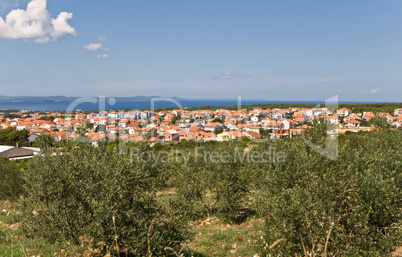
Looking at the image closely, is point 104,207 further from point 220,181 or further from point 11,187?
point 11,187

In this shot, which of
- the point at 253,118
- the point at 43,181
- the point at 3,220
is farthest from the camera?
the point at 253,118

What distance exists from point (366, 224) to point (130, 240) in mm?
5620

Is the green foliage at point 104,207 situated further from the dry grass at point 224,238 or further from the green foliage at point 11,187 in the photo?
the green foliage at point 11,187

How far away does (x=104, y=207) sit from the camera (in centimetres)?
586

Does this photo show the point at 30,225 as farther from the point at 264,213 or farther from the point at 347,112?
the point at 347,112

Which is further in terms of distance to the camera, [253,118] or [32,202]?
[253,118]

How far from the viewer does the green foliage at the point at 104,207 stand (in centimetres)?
590

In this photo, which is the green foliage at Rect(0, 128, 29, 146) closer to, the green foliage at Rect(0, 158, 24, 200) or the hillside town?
the hillside town

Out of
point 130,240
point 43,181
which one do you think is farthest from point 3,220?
point 130,240

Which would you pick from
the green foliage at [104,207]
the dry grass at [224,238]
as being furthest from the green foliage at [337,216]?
the green foliage at [104,207]

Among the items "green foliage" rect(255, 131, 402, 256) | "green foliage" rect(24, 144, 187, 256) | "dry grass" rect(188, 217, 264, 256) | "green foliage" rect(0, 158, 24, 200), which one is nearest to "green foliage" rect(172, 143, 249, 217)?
"dry grass" rect(188, 217, 264, 256)

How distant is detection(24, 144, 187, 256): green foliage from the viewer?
5.90 metres

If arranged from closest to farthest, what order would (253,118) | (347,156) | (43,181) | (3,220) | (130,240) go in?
(130,240)
(43,181)
(347,156)
(3,220)
(253,118)

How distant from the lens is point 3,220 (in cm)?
1326
